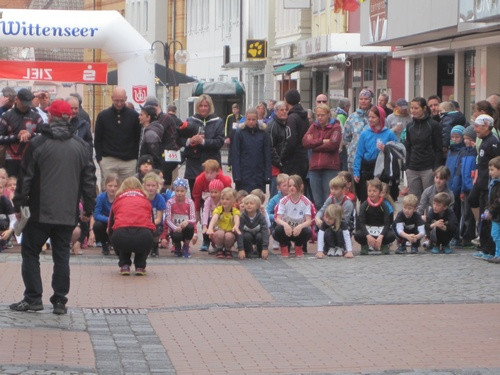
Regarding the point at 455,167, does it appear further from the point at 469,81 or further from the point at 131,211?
the point at 469,81

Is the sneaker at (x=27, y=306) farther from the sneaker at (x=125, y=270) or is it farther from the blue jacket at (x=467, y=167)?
the blue jacket at (x=467, y=167)

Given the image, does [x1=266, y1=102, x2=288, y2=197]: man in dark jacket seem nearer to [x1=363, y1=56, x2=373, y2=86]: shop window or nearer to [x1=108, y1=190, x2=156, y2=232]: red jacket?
[x1=108, y1=190, x2=156, y2=232]: red jacket

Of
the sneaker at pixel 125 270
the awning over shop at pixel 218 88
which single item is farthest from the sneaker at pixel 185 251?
the awning over shop at pixel 218 88

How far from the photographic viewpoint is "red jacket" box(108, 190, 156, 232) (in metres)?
14.8

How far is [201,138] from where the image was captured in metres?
18.8

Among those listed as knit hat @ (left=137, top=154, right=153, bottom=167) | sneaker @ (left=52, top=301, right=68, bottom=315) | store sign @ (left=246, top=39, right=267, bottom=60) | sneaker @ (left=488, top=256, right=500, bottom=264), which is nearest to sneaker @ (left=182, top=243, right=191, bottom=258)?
knit hat @ (left=137, top=154, right=153, bottom=167)

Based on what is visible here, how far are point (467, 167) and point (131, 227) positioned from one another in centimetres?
476

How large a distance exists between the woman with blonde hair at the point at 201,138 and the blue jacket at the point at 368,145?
1.88m

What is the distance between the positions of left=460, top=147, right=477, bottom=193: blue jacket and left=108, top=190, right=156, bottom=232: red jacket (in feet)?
14.3

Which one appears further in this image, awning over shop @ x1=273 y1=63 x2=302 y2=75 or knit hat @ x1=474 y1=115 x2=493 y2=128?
awning over shop @ x1=273 y1=63 x2=302 y2=75

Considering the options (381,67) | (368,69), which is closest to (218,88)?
(368,69)

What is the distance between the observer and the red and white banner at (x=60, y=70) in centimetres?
3431

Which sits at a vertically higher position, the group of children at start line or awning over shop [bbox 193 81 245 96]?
awning over shop [bbox 193 81 245 96]

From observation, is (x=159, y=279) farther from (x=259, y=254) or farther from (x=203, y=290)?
(x=259, y=254)
